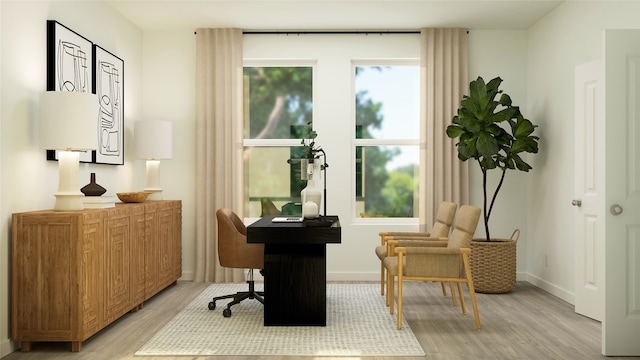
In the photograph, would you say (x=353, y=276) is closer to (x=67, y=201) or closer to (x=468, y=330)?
(x=468, y=330)

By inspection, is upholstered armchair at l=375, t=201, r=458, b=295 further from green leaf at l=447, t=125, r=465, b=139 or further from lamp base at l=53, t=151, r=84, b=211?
lamp base at l=53, t=151, r=84, b=211

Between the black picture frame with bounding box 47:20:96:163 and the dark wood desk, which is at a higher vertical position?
the black picture frame with bounding box 47:20:96:163

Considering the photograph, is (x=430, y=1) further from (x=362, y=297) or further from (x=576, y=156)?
(x=362, y=297)

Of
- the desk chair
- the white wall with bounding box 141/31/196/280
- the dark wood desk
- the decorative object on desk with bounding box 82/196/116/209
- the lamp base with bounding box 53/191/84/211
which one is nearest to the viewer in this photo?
the lamp base with bounding box 53/191/84/211

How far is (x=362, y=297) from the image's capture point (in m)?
5.41

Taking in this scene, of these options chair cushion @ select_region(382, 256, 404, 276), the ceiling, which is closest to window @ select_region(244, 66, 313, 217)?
the ceiling

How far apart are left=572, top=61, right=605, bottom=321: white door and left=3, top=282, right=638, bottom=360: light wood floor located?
0.76 ft

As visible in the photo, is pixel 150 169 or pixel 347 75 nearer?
pixel 150 169

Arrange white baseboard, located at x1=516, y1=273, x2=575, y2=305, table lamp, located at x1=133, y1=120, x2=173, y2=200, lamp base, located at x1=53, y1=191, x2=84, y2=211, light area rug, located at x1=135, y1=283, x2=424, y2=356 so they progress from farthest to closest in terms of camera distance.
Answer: table lamp, located at x1=133, y1=120, x2=173, y2=200 < white baseboard, located at x1=516, y1=273, x2=575, y2=305 < lamp base, located at x1=53, y1=191, x2=84, y2=211 < light area rug, located at x1=135, y1=283, x2=424, y2=356

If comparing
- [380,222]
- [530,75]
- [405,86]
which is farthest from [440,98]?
[380,222]

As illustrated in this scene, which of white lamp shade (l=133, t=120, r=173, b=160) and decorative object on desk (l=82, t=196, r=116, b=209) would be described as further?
white lamp shade (l=133, t=120, r=173, b=160)

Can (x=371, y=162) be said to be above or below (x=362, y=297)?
above

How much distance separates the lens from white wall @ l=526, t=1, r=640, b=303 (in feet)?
16.5

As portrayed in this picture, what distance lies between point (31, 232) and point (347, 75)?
391 cm
